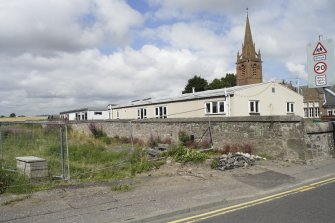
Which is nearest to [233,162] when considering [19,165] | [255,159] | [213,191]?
[255,159]

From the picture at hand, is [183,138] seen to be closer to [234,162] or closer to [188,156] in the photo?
[188,156]

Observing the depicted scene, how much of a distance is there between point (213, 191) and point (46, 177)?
491 centimetres

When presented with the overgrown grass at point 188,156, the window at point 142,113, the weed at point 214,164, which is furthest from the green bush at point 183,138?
the window at point 142,113

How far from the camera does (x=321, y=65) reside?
15312 millimetres

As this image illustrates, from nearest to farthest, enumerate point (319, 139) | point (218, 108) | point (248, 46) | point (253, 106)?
point (319, 139)
point (218, 108)
point (253, 106)
point (248, 46)

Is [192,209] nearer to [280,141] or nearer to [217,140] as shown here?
[280,141]

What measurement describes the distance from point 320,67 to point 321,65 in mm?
106

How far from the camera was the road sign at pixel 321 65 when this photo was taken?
49.4 ft

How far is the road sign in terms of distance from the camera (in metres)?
15.1

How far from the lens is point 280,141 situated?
45.2 feet

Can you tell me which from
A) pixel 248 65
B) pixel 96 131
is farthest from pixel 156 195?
pixel 248 65

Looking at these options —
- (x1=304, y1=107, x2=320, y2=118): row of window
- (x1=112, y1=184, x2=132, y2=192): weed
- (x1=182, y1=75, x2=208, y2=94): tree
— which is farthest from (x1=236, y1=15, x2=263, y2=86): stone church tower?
(x1=112, y1=184, x2=132, y2=192): weed

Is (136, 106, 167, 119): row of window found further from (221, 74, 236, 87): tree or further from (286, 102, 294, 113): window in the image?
(221, 74, 236, 87): tree

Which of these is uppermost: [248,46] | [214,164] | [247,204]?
[248,46]
